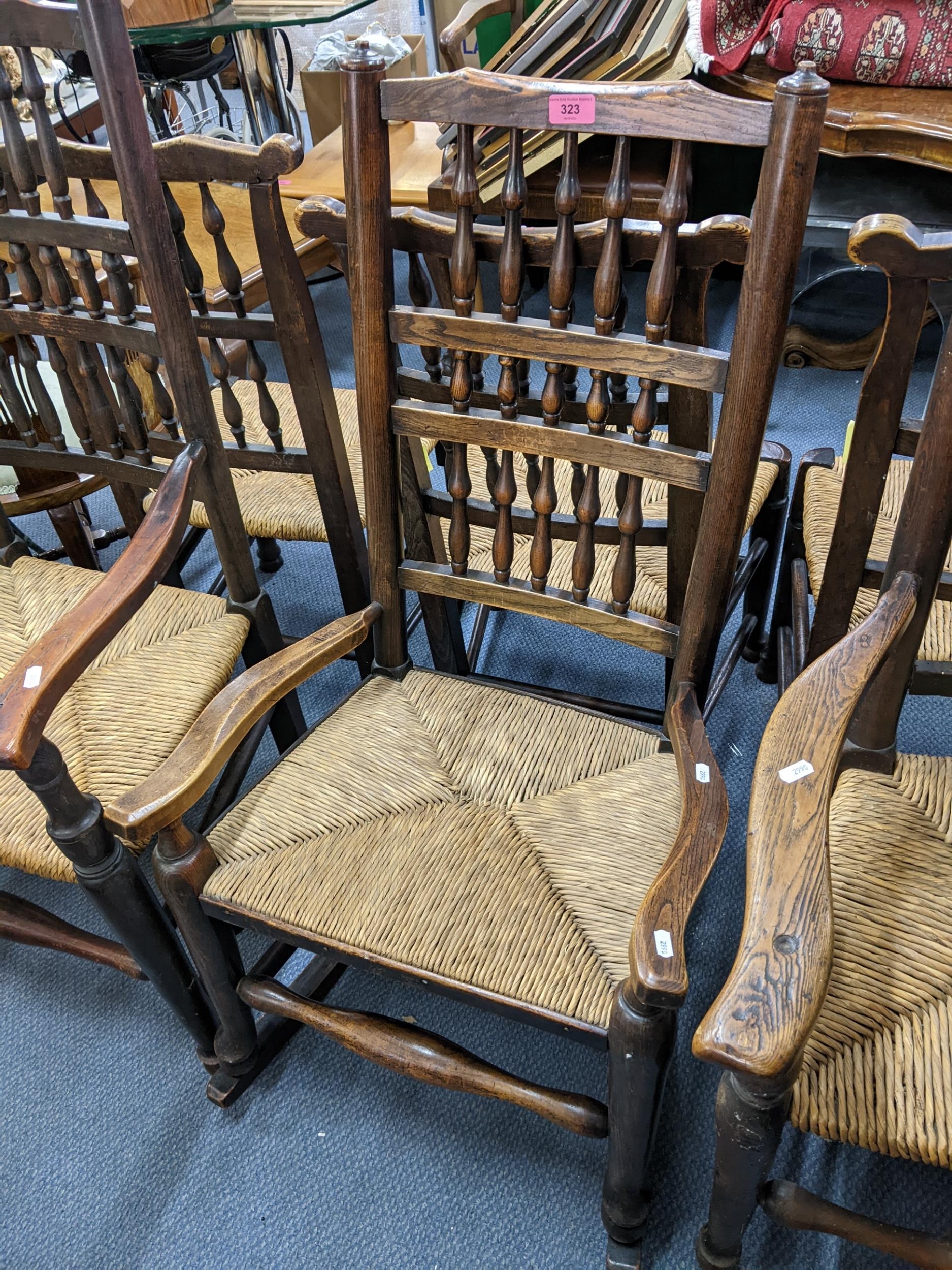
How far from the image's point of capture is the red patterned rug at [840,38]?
6.66 ft

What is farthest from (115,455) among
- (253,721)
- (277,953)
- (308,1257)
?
(308,1257)

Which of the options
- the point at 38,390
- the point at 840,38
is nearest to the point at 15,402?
the point at 38,390

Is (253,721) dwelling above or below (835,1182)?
above

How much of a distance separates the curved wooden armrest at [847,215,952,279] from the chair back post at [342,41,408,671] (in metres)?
0.47

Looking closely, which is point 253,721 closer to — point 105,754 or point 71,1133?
point 105,754

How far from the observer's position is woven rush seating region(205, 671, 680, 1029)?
0.92m

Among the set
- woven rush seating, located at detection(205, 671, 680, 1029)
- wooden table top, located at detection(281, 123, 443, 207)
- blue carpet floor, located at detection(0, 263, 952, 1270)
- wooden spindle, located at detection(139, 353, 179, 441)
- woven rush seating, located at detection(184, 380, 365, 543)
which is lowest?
blue carpet floor, located at detection(0, 263, 952, 1270)

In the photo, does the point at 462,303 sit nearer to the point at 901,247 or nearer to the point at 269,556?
the point at 901,247

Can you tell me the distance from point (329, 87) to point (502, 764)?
307cm

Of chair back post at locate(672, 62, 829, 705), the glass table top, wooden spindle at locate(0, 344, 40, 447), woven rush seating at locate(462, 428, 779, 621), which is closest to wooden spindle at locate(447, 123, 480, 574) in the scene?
woven rush seating at locate(462, 428, 779, 621)

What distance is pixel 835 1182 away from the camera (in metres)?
1.14

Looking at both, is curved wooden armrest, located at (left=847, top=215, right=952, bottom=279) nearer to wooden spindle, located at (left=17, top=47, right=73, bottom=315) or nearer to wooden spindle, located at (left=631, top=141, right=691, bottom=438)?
wooden spindle, located at (left=631, top=141, right=691, bottom=438)

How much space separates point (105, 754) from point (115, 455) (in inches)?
17.4

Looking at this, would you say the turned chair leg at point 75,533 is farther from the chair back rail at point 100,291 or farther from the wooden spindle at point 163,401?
the wooden spindle at point 163,401
